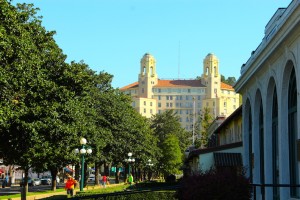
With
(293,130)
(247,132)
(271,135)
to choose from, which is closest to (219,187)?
(293,130)

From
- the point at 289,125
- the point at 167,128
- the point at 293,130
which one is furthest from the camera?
the point at 167,128

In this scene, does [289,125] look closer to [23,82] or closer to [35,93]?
[23,82]

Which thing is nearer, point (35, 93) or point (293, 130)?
point (293, 130)

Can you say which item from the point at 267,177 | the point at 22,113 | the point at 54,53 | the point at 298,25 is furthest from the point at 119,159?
the point at 298,25

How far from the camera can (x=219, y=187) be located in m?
13.1

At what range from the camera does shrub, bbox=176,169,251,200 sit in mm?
13109

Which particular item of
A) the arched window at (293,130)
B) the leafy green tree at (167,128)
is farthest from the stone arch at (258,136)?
the leafy green tree at (167,128)

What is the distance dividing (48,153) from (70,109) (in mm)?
2911

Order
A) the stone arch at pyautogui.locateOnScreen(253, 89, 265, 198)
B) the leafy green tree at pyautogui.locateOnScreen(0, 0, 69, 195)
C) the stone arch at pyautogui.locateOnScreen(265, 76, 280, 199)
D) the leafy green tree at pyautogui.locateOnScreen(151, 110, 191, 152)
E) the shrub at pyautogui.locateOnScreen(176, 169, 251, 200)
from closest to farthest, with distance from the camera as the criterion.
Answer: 1. the shrub at pyautogui.locateOnScreen(176, 169, 251, 200)
2. the stone arch at pyautogui.locateOnScreen(265, 76, 280, 199)
3. the stone arch at pyautogui.locateOnScreen(253, 89, 265, 198)
4. the leafy green tree at pyautogui.locateOnScreen(0, 0, 69, 195)
5. the leafy green tree at pyautogui.locateOnScreen(151, 110, 191, 152)

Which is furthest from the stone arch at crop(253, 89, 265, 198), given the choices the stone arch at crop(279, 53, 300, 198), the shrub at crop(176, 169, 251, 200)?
the shrub at crop(176, 169, 251, 200)

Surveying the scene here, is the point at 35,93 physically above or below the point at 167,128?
below

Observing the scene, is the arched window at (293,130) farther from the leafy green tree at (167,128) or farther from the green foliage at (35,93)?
the leafy green tree at (167,128)

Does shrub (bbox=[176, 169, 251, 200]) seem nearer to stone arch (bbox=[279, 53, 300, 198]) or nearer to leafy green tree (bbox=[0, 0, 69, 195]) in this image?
stone arch (bbox=[279, 53, 300, 198])

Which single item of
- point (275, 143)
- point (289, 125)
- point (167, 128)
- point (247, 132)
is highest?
point (167, 128)
